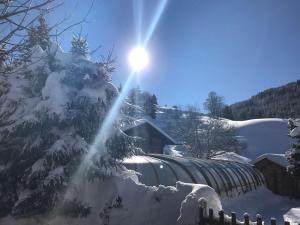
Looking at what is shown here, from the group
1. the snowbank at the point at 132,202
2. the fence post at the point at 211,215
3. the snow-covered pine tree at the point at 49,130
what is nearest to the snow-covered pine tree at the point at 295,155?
the snow-covered pine tree at the point at 49,130

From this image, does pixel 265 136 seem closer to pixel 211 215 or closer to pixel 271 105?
pixel 271 105

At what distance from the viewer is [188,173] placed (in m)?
15.3

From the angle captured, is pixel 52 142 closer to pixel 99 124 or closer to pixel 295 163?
pixel 99 124

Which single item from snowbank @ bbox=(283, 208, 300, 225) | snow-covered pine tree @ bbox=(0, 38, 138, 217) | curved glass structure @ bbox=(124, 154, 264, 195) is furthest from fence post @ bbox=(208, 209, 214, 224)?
snowbank @ bbox=(283, 208, 300, 225)

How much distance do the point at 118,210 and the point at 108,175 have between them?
3.41 ft

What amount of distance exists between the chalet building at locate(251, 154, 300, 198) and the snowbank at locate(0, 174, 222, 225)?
1895 cm

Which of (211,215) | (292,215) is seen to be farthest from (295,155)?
(211,215)

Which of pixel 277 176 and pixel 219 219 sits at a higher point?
pixel 277 176

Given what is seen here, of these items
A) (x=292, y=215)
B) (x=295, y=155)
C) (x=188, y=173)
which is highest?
(x=295, y=155)

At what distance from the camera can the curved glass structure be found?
44.6 ft

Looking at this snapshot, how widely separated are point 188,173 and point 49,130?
7766 millimetres

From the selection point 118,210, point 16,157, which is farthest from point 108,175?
point 16,157

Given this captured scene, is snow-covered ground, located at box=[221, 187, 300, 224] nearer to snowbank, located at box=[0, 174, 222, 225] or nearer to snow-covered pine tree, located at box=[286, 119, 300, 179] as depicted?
snow-covered pine tree, located at box=[286, 119, 300, 179]

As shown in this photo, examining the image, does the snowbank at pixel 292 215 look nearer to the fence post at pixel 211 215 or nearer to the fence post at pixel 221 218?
the fence post at pixel 211 215
